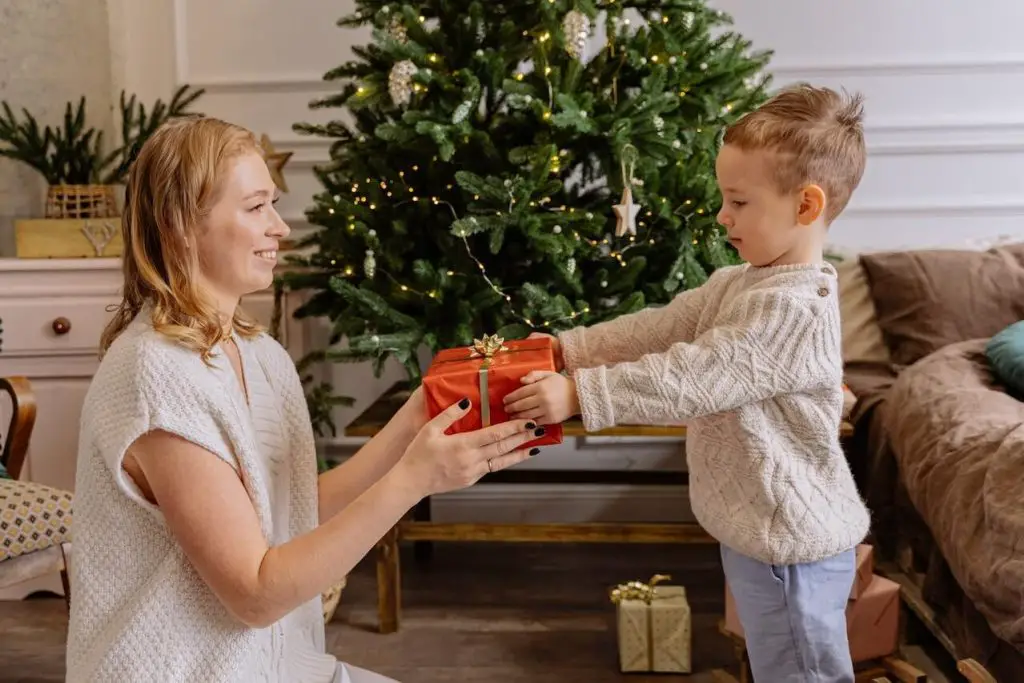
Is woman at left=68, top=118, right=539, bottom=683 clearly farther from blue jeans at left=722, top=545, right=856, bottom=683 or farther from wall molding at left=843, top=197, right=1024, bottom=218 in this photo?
wall molding at left=843, top=197, right=1024, bottom=218

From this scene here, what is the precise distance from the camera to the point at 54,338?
2859 mm

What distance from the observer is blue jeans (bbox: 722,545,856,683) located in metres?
1.61

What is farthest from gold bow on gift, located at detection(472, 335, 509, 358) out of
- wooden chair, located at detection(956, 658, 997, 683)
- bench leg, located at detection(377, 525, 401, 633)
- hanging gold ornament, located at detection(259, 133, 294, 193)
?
hanging gold ornament, located at detection(259, 133, 294, 193)

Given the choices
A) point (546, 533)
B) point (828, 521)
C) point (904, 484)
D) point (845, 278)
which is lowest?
point (546, 533)

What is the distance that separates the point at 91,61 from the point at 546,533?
224 cm

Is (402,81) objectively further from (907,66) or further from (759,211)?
(907,66)

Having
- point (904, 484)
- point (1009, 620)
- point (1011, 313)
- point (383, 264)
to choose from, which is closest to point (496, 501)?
point (383, 264)

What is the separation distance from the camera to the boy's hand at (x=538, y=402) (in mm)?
1331

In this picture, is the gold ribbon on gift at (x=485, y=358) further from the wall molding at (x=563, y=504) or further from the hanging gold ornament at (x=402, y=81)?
the wall molding at (x=563, y=504)

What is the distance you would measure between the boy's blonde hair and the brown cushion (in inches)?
51.9

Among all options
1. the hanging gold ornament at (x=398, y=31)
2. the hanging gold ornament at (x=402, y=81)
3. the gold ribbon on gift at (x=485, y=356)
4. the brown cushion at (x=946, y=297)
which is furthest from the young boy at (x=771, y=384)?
the brown cushion at (x=946, y=297)

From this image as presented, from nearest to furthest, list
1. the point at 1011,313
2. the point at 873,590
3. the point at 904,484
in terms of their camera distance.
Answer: the point at 873,590 → the point at 904,484 → the point at 1011,313

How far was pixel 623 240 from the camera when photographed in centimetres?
248

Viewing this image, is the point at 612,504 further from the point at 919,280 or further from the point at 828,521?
the point at 828,521
